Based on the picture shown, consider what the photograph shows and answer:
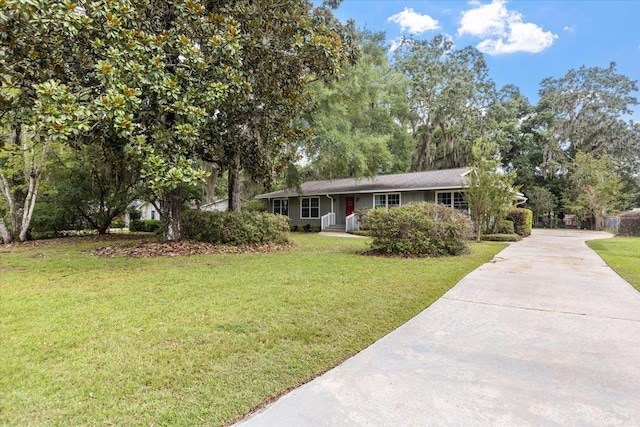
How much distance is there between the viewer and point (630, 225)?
18359mm

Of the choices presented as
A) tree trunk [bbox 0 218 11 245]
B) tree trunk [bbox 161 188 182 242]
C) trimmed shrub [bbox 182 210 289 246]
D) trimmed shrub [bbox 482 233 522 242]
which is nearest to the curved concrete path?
trimmed shrub [bbox 182 210 289 246]

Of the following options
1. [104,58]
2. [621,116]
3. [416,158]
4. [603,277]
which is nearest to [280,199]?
[416,158]

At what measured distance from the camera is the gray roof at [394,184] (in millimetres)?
17094

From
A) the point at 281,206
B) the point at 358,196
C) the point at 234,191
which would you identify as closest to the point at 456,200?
the point at 358,196

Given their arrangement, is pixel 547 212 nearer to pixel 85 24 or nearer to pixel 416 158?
pixel 416 158

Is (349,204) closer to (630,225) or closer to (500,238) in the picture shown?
(500,238)

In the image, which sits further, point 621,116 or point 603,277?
point 621,116

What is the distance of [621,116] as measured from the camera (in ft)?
97.2

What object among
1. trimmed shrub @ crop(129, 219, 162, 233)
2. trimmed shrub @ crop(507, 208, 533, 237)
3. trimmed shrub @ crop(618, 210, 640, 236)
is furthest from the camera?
trimmed shrub @ crop(129, 219, 162, 233)

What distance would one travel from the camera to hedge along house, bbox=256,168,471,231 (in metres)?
17.2

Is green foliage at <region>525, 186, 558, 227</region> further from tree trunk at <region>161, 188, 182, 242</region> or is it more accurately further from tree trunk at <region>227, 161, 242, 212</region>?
tree trunk at <region>161, 188, 182, 242</region>

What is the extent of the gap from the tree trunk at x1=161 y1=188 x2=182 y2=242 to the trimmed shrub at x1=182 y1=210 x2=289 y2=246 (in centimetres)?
53

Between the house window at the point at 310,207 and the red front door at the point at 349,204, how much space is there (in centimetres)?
198

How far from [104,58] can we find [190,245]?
523 centimetres
